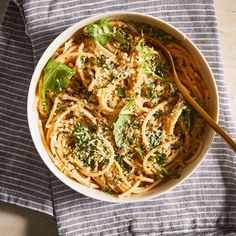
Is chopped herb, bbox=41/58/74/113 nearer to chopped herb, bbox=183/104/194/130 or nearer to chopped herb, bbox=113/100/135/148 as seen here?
chopped herb, bbox=113/100/135/148

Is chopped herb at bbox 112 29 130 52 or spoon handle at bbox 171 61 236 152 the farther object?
chopped herb at bbox 112 29 130 52

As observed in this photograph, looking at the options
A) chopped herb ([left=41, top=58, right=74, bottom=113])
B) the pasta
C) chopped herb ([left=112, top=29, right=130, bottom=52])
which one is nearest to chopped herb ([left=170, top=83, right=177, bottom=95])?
the pasta

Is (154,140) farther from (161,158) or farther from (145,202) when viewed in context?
(145,202)

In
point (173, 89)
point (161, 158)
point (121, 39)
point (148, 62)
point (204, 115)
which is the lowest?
point (161, 158)

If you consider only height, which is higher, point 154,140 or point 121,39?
point 121,39

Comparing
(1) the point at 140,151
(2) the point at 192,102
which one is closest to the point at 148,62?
(2) the point at 192,102

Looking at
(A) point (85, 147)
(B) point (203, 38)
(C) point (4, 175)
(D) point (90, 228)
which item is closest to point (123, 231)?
(D) point (90, 228)

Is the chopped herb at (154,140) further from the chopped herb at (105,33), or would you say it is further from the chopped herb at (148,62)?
the chopped herb at (105,33)
